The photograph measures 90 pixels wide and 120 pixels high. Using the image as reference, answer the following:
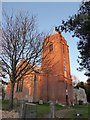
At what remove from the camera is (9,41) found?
76.2 ft

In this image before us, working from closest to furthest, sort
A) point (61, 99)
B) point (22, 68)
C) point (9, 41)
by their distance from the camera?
1. point (9, 41)
2. point (22, 68)
3. point (61, 99)

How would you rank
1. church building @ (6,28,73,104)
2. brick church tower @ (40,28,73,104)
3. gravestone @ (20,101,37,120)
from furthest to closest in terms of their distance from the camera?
1. brick church tower @ (40,28,73,104)
2. church building @ (6,28,73,104)
3. gravestone @ (20,101,37,120)

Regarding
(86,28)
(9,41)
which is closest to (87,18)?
(86,28)

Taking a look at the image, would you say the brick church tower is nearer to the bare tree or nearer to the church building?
the church building

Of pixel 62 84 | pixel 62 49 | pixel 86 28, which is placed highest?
pixel 62 49

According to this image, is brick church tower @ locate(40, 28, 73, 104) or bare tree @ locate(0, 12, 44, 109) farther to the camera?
brick church tower @ locate(40, 28, 73, 104)

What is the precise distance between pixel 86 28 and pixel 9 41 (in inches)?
411

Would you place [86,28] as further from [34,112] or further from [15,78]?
[15,78]

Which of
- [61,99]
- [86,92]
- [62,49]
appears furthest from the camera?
[86,92]

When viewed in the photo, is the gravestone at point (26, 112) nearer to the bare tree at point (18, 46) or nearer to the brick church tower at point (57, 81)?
the bare tree at point (18, 46)

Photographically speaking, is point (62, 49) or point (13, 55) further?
point (62, 49)

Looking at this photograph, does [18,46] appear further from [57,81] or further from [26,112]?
[57,81]

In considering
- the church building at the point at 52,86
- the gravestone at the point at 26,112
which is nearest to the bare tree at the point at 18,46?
the gravestone at the point at 26,112

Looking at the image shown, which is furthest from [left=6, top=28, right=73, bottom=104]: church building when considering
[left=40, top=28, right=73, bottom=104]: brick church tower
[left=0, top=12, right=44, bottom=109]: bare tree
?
[left=0, top=12, right=44, bottom=109]: bare tree
